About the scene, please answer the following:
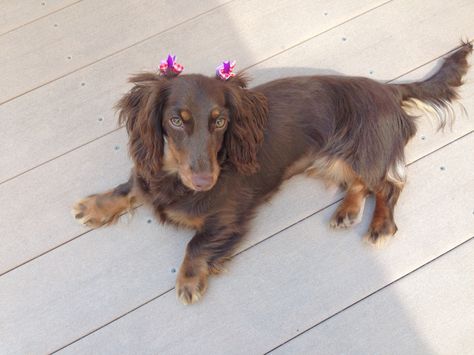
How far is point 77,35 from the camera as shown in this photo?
2.70 metres

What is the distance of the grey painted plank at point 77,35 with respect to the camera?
2600 mm

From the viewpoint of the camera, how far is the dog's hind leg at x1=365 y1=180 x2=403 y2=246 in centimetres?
214

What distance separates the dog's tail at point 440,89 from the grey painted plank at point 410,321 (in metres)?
0.76

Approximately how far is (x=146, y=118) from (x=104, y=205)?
0.57 m

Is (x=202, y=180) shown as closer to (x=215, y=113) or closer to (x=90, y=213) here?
(x=215, y=113)

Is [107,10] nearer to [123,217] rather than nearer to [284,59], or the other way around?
[284,59]

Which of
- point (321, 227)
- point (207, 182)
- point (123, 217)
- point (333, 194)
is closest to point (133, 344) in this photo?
point (123, 217)

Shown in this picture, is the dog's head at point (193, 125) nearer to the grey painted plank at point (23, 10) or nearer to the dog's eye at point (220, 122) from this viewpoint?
the dog's eye at point (220, 122)

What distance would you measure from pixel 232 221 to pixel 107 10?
5.12ft

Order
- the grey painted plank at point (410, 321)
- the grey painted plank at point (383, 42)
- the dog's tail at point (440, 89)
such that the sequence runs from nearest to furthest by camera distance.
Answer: the grey painted plank at point (410, 321), the dog's tail at point (440, 89), the grey painted plank at point (383, 42)

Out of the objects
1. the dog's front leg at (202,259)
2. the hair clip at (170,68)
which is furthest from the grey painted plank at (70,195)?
the hair clip at (170,68)

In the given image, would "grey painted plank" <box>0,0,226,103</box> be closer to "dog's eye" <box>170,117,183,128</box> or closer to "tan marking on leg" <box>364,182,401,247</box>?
"dog's eye" <box>170,117,183,128</box>

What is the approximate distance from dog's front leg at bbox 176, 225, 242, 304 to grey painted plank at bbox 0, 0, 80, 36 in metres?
1.70

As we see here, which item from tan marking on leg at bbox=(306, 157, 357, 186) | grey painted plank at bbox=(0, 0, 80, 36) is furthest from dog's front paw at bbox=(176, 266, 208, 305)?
grey painted plank at bbox=(0, 0, 80, 36)
